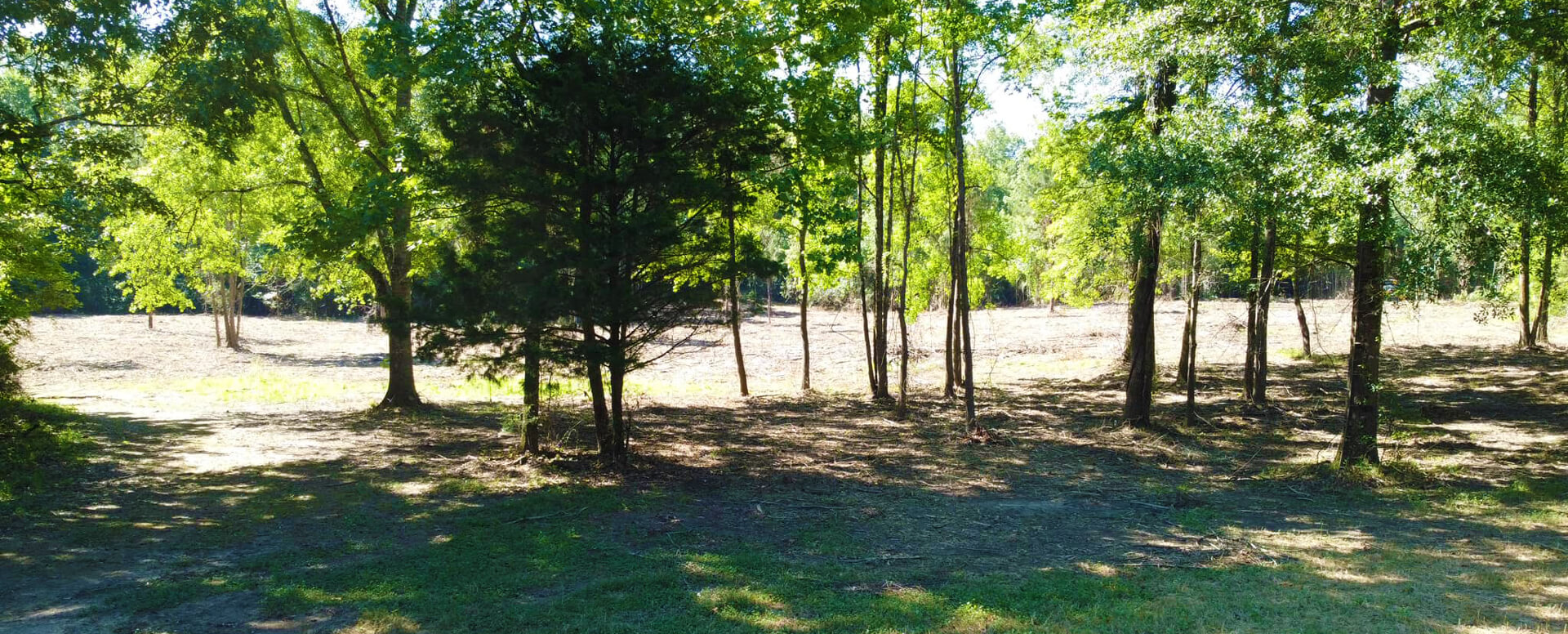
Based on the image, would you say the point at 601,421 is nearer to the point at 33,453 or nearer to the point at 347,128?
the point at 33,453

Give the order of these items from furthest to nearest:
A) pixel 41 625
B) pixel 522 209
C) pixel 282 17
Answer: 1. pixel 282 17
2. pixel 522 209
3. pixel 41 625

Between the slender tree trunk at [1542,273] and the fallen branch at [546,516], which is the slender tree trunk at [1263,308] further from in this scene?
the fallen branch at [546,516]

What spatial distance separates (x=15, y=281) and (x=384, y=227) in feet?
21.1

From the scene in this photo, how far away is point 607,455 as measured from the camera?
10672 mm

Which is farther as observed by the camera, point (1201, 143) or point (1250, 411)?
point (1250, 411)

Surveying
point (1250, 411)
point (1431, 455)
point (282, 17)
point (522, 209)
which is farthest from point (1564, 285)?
point (282, 17)

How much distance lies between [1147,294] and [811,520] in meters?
7.91

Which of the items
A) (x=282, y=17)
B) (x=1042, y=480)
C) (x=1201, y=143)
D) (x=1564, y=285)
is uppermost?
(x=282, y=17)

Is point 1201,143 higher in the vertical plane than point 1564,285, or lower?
higher

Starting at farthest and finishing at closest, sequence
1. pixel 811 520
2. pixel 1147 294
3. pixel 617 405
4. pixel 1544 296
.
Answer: pixel 1544 296
pixel 1147 294
pixel 617 405
pixel 811 520

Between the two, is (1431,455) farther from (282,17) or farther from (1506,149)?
(282,17)

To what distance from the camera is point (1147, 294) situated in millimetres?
13469

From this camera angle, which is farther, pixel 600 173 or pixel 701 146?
pixel 701 146

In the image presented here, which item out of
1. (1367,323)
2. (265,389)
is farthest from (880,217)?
(265,389)
